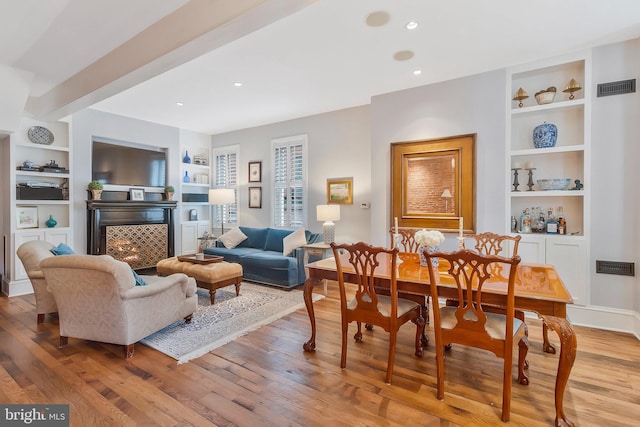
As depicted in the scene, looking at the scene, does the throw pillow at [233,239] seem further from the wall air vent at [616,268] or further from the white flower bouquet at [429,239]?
the wall air vent at [616,268]

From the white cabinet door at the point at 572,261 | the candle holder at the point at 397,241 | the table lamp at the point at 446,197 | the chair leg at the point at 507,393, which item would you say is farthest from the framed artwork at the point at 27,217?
the white cabinet door at the point at 572,261

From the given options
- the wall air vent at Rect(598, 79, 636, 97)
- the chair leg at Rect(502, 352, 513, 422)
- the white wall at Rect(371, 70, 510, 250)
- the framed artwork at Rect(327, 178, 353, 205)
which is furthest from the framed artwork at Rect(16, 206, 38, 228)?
the wall air vent at Rect(598, 79, 636, 97)

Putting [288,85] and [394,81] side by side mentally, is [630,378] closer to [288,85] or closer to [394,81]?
[394,81]

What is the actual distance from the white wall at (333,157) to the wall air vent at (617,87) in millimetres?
2866

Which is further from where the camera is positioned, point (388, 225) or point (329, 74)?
point (388, 225)

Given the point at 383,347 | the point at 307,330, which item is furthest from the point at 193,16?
the point at 383,347

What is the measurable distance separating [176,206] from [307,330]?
4.47 meters

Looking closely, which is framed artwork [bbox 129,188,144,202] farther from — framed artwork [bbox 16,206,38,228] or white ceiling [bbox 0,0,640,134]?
white ceiling [bbox 0,0,640,134]

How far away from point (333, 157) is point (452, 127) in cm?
214

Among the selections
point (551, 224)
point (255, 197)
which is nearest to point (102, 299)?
point (255, 197)

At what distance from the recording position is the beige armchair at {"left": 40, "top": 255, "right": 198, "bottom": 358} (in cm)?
248

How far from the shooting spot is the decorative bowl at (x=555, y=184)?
11.6 feet

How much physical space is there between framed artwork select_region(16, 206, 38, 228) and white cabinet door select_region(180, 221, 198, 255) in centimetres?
236

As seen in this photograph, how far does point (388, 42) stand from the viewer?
310cm
